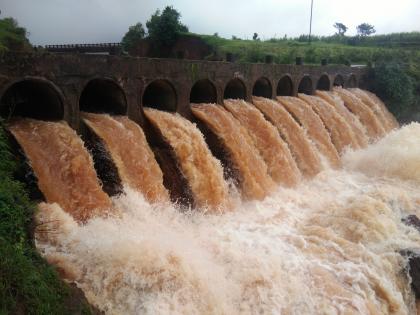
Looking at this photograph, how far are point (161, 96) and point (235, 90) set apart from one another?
10.9ft

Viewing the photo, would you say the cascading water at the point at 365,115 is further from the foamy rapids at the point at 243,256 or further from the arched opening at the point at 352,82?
the foamy rapids at the point at 243,256

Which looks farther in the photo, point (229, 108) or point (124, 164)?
point (229, 108)

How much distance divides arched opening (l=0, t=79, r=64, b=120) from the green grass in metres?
2.45

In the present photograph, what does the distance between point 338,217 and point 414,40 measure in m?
32.8

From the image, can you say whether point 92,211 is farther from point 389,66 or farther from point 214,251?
point 389,66

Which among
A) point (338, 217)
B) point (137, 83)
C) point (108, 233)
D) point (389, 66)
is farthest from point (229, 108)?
point (389, 66)

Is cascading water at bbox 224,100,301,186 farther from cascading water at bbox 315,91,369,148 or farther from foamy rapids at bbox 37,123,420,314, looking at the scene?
cascading water at bbox 315,91,369,148

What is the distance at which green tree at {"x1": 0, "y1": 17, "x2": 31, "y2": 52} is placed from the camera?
38.1 ft

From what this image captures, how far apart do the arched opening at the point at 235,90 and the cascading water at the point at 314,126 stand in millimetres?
1784

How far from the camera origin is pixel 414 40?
116ft

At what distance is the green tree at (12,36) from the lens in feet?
38.1

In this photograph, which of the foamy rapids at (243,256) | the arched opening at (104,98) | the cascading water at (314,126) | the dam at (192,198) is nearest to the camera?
the foamy rapids at (243,256)

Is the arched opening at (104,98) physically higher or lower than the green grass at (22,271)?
higher

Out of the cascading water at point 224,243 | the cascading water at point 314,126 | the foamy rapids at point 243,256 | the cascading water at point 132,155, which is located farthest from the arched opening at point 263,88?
the cascading water at point 132,155
